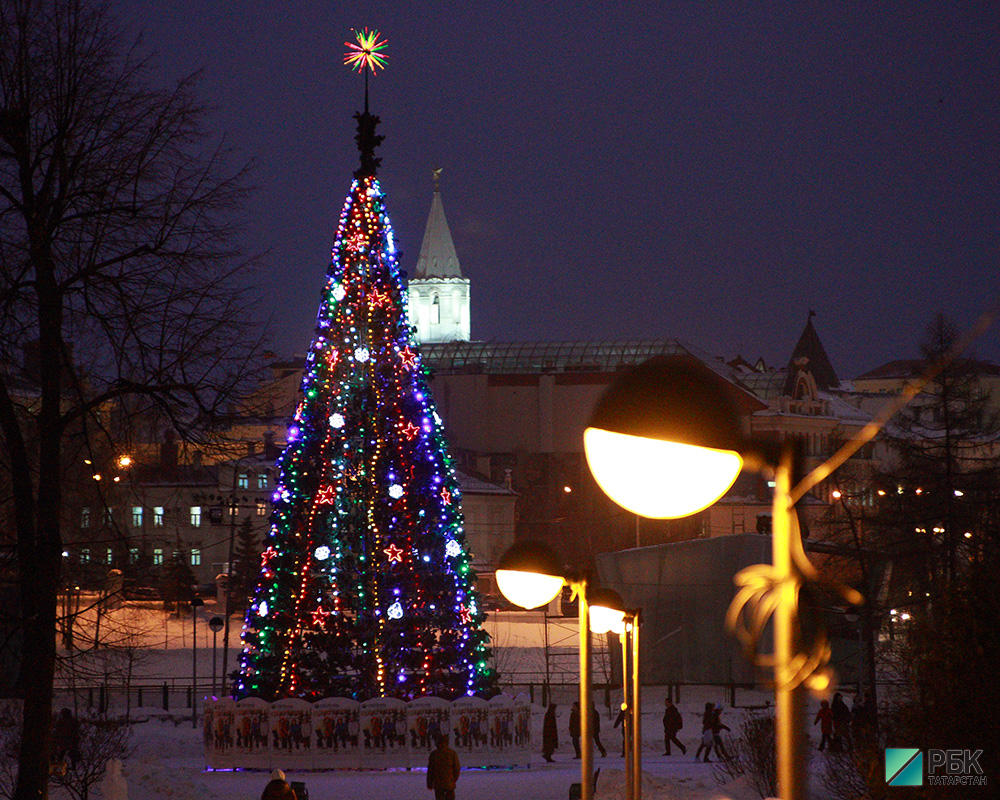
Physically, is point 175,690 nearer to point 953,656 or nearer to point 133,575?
point 133,575

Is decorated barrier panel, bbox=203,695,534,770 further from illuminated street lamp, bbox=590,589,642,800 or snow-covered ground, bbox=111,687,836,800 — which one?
illuminated street lamp, bbox=590,589,642,800

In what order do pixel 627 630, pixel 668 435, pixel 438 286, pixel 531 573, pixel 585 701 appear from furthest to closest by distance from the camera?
pixel 438 286 → pixel 627 630 → pixel 585 701 → pixel 531 573 → pixel 668 435

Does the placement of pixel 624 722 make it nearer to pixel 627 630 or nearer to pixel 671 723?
pixel 627 630

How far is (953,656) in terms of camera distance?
10898mm

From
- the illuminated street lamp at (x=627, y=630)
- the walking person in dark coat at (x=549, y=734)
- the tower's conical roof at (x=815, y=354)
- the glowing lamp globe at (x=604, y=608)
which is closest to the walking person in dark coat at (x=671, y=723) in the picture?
the walking person in dark coat at (x=549, y=734)

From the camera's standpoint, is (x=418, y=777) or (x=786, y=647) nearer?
(x=786, y=647)

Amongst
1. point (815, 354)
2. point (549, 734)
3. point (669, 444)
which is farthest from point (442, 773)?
point (815, 354)

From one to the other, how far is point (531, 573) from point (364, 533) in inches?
648

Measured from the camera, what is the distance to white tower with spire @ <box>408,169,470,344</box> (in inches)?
5482

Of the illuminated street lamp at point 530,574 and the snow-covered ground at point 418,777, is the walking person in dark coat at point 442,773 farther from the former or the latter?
the illuminated street lamp at point 530,574

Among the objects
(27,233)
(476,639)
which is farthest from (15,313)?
(476,639)

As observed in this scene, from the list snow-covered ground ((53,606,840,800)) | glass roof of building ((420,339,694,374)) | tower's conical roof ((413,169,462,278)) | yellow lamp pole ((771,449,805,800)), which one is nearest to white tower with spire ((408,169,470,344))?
tower's conical roof ((413,169,462,278))

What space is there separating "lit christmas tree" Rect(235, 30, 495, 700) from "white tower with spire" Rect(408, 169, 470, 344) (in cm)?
11473

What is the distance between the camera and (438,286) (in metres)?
140
